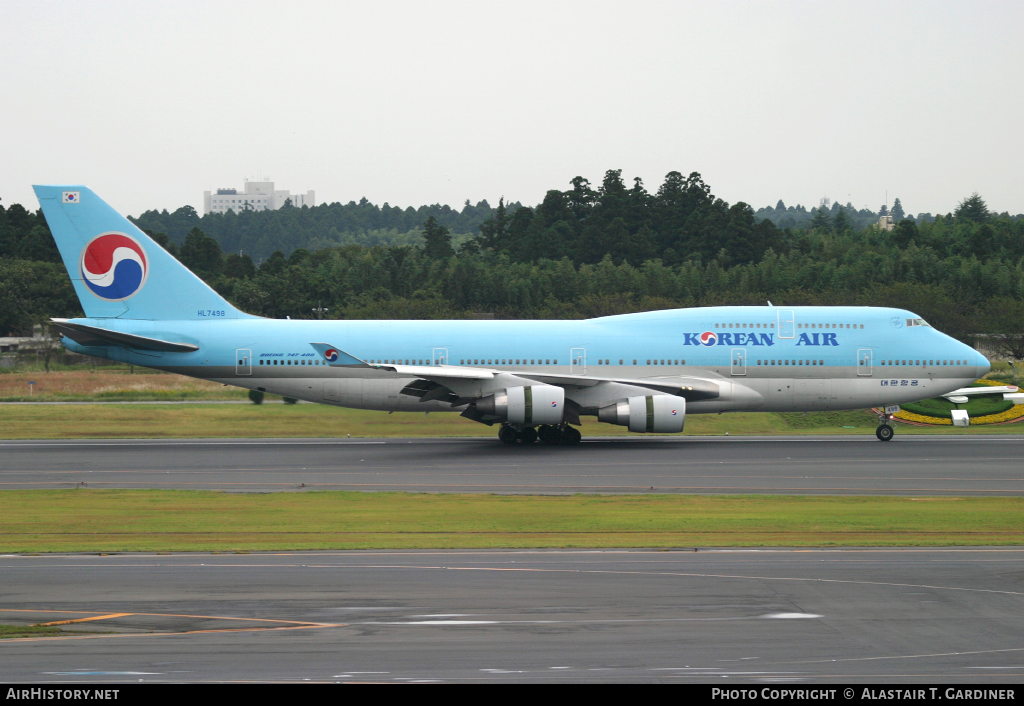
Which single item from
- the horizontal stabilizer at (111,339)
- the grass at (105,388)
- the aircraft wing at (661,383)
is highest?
the horizontal stabilizer at (111,339)

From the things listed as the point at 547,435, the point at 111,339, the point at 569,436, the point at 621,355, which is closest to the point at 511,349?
the point at 547,435

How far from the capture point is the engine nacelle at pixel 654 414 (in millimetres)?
37219

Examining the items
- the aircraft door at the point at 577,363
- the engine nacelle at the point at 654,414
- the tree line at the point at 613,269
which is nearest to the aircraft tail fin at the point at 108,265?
the aircraft door at the point at 577,363

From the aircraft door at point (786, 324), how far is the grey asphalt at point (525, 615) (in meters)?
21.8

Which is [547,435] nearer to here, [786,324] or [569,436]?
[569,436]

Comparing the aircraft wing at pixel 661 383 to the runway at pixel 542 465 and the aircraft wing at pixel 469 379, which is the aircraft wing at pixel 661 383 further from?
the runway at pixel 542 465

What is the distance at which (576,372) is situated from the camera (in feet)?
130

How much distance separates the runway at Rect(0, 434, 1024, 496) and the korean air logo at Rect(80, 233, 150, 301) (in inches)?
245

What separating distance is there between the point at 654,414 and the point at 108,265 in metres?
22.5

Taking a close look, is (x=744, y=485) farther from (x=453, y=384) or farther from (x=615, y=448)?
(x=453, y=384)

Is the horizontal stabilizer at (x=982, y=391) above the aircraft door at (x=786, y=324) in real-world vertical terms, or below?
below

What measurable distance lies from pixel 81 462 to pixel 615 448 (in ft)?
62.7

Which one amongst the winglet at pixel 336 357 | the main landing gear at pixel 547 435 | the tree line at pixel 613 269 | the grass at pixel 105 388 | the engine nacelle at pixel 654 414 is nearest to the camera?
the winglet at pixel 336 357
